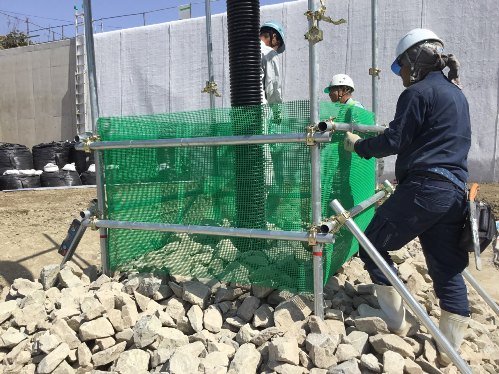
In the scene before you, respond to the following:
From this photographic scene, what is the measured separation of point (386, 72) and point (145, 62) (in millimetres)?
6968

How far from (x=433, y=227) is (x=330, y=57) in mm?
9138

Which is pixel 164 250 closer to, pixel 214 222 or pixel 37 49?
pixel 214 222


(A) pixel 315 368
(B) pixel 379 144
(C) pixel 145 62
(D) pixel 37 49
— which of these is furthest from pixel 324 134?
(D) pixel 37 49

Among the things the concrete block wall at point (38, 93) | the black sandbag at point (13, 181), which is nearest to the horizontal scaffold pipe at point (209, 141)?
the black sandbag at point (13, 181)

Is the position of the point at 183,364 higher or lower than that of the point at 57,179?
lower

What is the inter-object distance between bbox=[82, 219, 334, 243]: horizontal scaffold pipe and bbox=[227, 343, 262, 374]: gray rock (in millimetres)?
687

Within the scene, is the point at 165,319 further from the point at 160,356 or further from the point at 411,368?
the point at 411,368

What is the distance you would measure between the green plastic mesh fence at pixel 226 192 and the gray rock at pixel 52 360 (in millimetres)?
931

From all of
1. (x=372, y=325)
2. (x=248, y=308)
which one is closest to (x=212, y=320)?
(x=248, y=308)

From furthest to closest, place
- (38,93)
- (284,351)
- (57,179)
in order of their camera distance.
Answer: (38,93)
(57,179)
(284,351)

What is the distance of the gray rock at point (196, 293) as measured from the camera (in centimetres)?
318

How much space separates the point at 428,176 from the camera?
8.83 feet

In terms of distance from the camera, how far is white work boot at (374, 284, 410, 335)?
2.87 m

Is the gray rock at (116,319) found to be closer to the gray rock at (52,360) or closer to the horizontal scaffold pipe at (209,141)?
the gray rock at (52,360)
